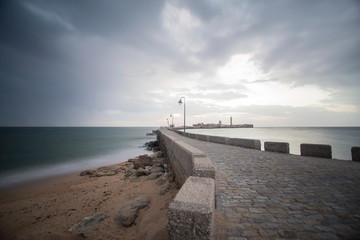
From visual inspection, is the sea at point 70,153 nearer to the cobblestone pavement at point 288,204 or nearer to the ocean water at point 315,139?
the ocean water at point 315,139

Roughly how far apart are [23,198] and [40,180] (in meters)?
4.08

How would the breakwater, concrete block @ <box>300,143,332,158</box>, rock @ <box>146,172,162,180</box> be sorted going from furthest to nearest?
rock @ <box>146,172,162,180</box> < concrete block @ <box>300,143,332,158</box> < the breakwater

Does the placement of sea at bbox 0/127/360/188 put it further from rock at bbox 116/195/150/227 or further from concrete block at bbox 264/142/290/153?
concrete block at bbox 264/142/290/153

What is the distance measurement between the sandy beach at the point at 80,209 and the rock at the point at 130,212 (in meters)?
0.10

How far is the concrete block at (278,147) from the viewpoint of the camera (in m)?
7.52

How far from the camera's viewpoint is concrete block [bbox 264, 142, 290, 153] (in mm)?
7518

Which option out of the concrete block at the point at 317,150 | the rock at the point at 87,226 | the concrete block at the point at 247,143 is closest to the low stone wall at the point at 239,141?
the concrete block at the point at 247,143

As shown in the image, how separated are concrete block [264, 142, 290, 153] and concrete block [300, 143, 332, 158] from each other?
0.74 m

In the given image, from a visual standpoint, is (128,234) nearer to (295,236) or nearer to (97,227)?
(97,227)

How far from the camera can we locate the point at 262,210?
265 centimetres

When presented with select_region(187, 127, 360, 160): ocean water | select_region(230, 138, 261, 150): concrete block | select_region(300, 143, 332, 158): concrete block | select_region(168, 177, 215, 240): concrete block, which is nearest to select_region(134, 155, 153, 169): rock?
select_region(230, 138, 261, 150): concrete block

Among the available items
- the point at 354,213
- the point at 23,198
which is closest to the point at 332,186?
the point at 354,213

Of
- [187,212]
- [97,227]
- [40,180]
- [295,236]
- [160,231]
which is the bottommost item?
[40,180]

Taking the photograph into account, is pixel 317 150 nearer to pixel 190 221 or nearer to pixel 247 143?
pixel 247 143
